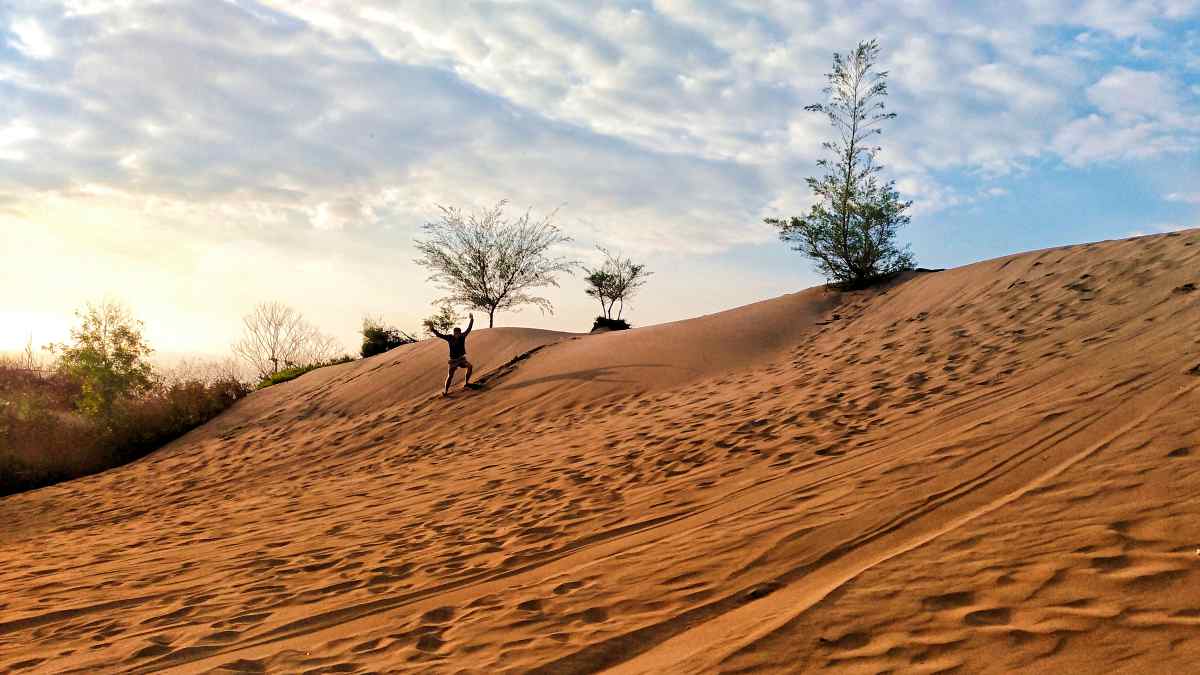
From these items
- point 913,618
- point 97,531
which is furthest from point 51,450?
point 913,618

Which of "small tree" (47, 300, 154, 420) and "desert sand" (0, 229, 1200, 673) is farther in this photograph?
"small tree" (47, 300, 154, 420)

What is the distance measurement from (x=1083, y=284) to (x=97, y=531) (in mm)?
14310

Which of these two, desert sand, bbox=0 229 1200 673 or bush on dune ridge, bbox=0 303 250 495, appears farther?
bush on dune ridge, bbox=0 303 250 495

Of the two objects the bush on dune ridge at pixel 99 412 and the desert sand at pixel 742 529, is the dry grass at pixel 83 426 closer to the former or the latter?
the bush on dune ridge at pixel 99 412

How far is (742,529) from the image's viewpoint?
5.24 meters

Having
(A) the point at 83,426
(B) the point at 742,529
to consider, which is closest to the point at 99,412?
(A) the point at 83,426

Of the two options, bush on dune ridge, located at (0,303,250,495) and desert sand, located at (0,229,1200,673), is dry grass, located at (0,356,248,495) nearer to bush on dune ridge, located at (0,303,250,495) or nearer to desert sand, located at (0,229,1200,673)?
bush on dune ridge, located at (0,303,250,495)

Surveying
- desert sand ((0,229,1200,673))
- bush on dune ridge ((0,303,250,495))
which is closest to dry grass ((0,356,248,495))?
bush on dune ridge ((0,303,250,495))

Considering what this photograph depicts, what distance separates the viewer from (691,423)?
9.62 meters

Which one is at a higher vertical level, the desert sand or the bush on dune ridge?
the bush on dune ridge

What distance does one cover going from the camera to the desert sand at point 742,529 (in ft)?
11.6

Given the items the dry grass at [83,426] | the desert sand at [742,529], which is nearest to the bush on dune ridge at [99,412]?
the dry grass at [83,426]

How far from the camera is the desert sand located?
354cm

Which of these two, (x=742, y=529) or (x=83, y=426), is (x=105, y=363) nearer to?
(x=83, y=426)
